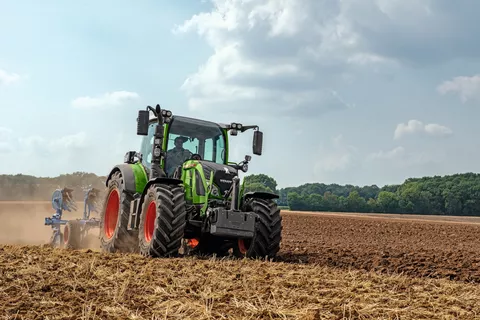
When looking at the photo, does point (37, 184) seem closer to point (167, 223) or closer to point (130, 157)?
point (130, 157)

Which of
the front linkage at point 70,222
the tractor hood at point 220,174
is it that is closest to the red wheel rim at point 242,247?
the tractor hood at point 220,174

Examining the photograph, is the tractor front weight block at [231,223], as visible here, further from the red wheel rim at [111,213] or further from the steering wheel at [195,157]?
the red wheel rim at [111,213]

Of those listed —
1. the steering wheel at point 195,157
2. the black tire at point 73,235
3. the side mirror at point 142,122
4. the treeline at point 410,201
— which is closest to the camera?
the side mirror at point 142,122

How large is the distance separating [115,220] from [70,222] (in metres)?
2.25

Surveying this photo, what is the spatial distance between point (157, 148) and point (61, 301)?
4953mm

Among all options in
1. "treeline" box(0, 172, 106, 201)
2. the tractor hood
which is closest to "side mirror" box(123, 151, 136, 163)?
the tractor hood

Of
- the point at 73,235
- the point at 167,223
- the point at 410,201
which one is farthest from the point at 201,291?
the point at 410,201

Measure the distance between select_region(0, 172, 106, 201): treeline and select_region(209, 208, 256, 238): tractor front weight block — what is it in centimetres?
1019

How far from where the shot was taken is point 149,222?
9.47 m

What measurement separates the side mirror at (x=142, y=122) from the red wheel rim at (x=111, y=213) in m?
2.47

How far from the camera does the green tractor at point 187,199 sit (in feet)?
29.1

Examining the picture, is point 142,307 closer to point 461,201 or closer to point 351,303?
point 351,303

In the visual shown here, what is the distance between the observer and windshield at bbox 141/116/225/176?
1027 centimetres

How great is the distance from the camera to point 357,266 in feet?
33.0
